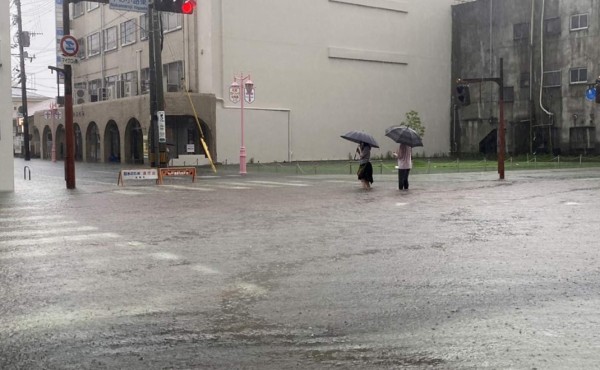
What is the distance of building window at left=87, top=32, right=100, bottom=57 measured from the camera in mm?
51344

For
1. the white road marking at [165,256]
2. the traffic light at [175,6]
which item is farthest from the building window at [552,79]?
the white road marking at [165,256]

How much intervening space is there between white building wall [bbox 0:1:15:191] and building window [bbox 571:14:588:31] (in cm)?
3889

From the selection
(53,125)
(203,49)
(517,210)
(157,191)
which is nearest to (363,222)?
(517,210)

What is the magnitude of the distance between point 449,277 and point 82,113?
1794 inches

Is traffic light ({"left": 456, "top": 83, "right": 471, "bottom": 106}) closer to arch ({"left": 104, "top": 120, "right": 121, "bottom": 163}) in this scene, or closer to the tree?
the tree

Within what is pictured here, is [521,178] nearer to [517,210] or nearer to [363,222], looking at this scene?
[517,210]

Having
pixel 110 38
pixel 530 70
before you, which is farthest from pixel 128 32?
pixel 530 70

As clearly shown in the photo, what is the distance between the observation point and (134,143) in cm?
4428

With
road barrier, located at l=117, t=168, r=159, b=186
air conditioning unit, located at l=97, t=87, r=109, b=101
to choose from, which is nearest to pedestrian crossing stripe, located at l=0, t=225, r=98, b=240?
road barrier, located at l=117, t=168, r=159, b=186

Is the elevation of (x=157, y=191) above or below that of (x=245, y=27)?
below

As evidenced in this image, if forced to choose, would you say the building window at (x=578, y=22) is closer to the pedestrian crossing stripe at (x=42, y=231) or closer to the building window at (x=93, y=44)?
the building window at (x=93, y=44)

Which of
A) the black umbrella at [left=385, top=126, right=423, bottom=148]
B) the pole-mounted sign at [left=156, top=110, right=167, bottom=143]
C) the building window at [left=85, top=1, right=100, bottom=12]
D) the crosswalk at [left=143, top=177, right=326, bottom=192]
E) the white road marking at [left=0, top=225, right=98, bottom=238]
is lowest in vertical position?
the white road marking at [left=0, top=225, right=98, bottom=238]

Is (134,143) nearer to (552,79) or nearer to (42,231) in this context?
(552,79)

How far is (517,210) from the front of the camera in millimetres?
14172
